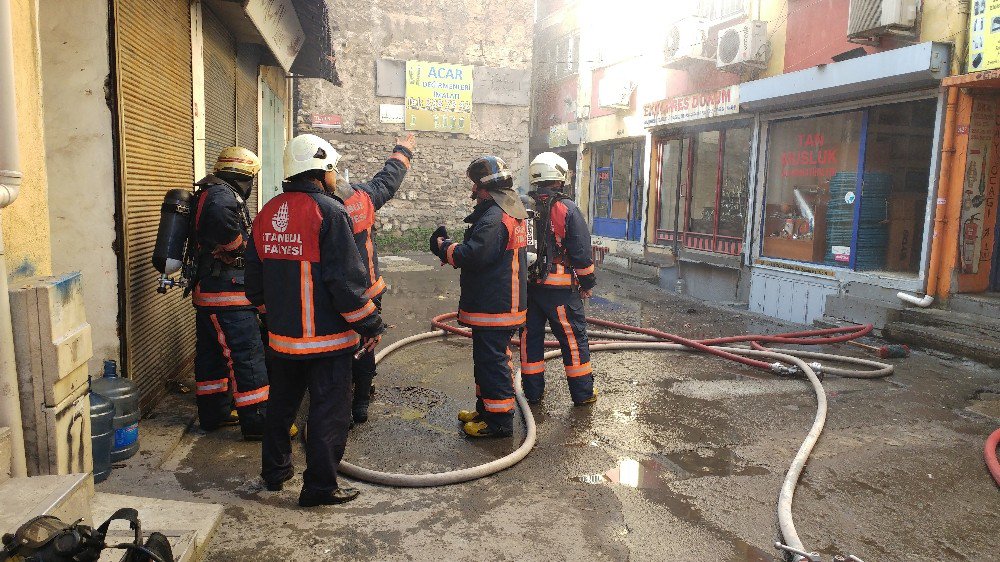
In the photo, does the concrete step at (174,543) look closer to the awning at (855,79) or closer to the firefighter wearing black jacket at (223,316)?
the firefighter wearing black jacket at (223,316)

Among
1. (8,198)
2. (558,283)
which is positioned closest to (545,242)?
(558,283)

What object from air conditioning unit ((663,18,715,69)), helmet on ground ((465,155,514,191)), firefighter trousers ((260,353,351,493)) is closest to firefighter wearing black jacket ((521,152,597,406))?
helmet on ground ((465,155,514,191))

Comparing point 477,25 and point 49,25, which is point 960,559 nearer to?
point 49,25

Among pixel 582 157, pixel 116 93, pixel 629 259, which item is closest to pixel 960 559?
pixel 116 93

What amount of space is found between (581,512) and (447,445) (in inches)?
48.9

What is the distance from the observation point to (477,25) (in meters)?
19.8

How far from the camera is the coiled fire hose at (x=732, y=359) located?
3658 mm

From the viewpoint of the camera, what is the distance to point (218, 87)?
736 cm

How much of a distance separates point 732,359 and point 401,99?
50.0 ft

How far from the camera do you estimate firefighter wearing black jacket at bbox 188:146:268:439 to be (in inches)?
172

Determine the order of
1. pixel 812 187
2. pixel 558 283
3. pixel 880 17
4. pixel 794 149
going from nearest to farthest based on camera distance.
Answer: pixel 558 283
pixel 880 17
pixel 812 187
pixel 794 149

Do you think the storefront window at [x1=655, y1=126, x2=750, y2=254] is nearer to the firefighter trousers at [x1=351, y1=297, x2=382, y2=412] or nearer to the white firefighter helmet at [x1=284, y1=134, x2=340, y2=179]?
the firefighter trousers at [x1=351, y1=297, x2=382, y2=412]

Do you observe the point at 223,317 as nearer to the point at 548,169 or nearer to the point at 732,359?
the point at 548,169

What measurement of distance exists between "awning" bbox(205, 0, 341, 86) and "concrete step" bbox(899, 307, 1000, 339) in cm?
821
